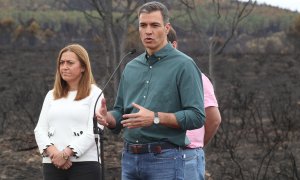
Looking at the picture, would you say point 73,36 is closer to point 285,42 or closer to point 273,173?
point 285,42

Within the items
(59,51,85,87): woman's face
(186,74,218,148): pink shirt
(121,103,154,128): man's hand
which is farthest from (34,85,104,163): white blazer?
(121,103,154,128): man's hand

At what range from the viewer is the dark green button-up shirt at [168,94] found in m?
3.46

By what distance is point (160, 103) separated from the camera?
137 inches

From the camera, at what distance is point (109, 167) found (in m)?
7.93

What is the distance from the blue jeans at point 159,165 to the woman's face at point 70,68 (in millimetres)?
1012

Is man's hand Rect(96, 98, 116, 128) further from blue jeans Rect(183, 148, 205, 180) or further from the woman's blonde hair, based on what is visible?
the woman's blonde hair

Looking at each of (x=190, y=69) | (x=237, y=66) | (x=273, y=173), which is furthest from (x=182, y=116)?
(x=237, y=66)

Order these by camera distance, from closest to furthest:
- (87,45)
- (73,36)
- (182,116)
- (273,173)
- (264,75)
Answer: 1. (182,116)
2. (273,173)
3. (264,75)
4. (87,45)
5. (73,36)

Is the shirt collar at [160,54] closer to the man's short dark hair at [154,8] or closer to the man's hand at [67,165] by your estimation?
the man's short dark hair at [154,8]

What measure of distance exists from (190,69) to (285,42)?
31.1 metres

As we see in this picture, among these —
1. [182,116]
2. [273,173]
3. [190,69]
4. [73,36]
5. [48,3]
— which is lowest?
[273,173]

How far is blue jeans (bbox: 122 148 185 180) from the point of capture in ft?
11.5

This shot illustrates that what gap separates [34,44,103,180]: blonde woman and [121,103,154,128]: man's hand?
3.27 feet

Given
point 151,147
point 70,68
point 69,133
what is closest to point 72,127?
point 69,133
